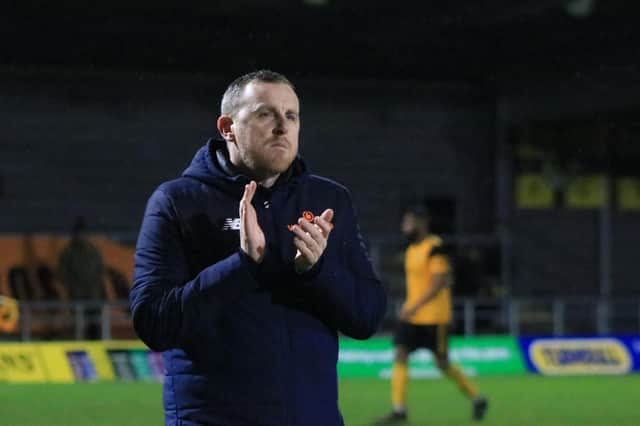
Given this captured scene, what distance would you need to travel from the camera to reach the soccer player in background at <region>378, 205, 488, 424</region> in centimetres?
1287

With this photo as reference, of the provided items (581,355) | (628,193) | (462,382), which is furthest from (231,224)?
(628,193)

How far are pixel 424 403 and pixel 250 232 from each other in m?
11.8

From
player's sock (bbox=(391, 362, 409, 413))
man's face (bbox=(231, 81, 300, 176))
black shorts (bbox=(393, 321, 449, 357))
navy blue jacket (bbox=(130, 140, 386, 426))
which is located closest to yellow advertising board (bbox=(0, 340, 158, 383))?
black shorts (bbox=(393, 321, 449, 357))

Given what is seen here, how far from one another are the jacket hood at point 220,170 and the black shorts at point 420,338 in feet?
31.2

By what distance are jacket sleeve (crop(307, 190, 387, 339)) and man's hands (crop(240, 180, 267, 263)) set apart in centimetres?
16

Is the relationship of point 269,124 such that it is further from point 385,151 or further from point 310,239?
point 385,151

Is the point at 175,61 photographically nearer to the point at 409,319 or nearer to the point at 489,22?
the point at 489,22

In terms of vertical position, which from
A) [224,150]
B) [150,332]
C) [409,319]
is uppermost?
[224,150]

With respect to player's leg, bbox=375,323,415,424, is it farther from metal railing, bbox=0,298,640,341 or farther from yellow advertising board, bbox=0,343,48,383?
metal railing, bbox=0,298,640,341

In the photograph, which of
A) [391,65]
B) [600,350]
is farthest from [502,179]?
[600,350]

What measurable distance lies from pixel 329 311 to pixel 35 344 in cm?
1510

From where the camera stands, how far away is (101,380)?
59.3ft

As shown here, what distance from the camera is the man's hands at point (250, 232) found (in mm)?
3514

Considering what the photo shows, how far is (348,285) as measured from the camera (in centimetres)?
372
